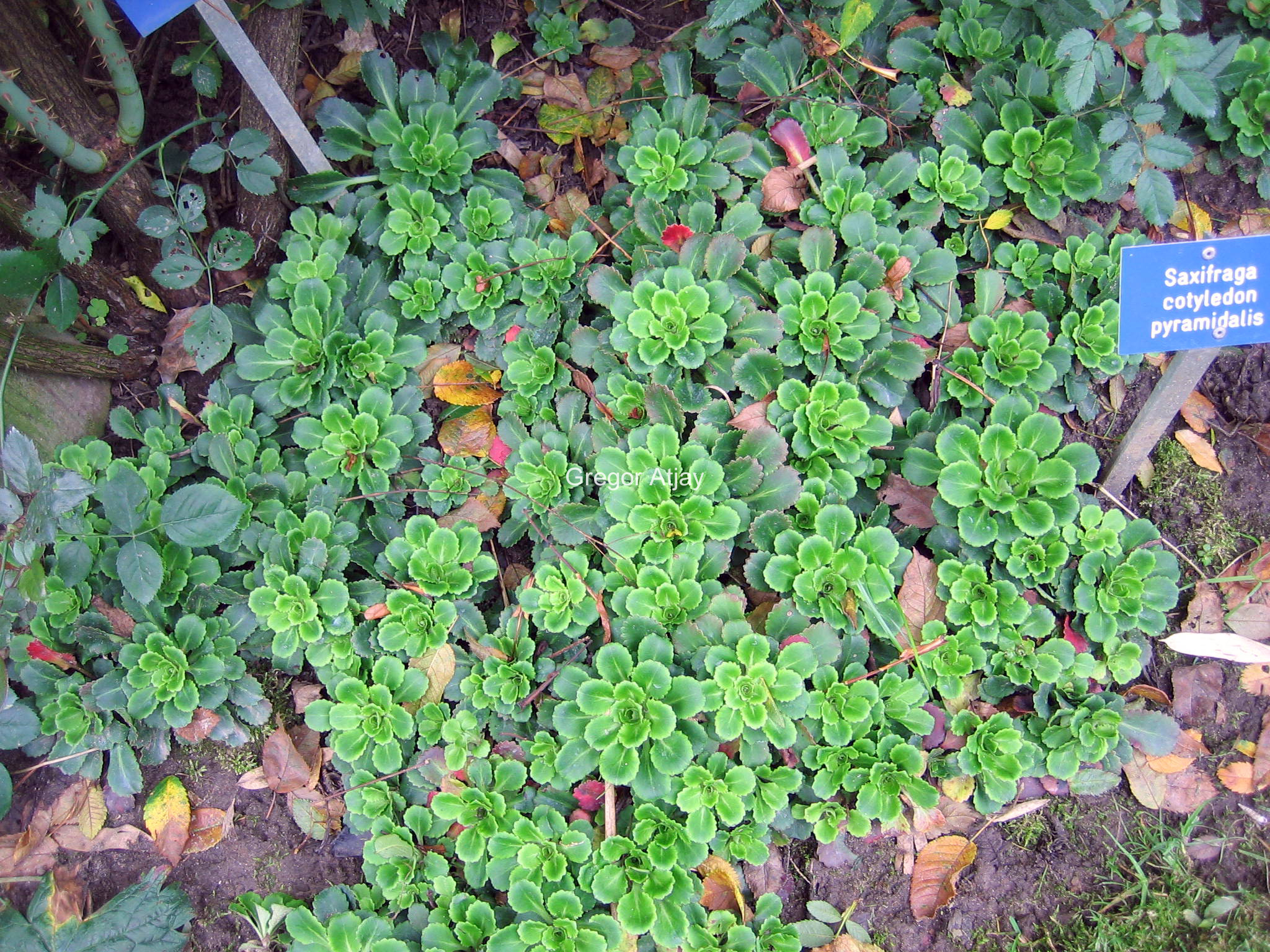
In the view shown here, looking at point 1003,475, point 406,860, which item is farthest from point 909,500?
point 406,860

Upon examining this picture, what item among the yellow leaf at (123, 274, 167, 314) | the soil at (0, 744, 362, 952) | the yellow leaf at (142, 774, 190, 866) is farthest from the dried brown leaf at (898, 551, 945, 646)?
the yellow leaf at (123, 274, 167, 314)

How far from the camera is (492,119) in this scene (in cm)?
384

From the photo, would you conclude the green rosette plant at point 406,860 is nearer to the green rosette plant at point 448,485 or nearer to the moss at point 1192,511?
the green rosette plant at point 448,485

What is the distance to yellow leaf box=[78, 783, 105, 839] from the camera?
295cm

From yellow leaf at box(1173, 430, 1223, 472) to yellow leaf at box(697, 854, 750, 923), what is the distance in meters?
2.39

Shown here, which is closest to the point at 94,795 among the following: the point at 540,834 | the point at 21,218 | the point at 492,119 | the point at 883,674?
the point at 540,834

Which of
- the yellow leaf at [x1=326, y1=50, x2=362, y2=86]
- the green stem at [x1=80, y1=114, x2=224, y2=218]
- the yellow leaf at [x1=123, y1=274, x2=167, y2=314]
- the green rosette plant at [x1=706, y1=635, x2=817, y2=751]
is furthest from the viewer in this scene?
the yellow leaf at [x1=326, y1=50, x2=362, y2=86]

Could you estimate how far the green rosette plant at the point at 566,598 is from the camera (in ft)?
9.42

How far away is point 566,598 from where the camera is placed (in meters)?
2.89

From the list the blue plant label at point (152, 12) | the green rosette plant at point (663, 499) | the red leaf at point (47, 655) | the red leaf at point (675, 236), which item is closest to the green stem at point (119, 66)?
the blue plant label at point (152, 12)

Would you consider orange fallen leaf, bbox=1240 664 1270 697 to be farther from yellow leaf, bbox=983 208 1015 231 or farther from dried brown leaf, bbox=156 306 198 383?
dried brown leaf, bbox=156 306 198 383

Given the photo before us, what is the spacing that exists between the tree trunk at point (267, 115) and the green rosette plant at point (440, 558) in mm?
1478

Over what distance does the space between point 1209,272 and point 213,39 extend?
376cm

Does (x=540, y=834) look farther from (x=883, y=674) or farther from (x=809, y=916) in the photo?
(x=883, y=674)
